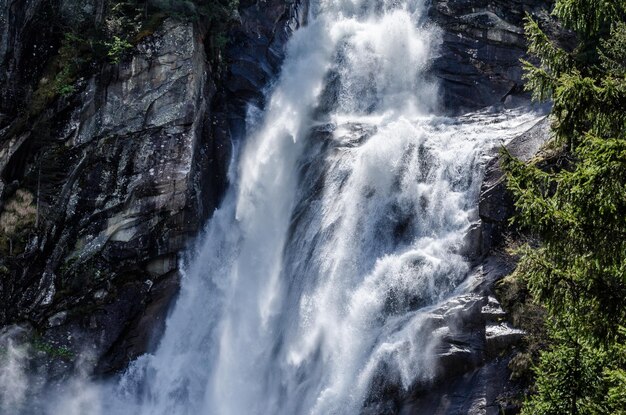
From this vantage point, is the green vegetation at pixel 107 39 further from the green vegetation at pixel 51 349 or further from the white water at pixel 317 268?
the green vegetation at pixel 51 349

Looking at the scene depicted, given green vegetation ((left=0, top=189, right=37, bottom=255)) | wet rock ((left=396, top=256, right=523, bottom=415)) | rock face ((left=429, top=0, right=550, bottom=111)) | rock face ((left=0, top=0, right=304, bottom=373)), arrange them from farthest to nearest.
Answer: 1. rock face ((left=429, top=0, right=550, bottom=111))
2. green vegetation ((left=0, top=189, right=37, bottom=255))
3. rock face ((left=0, top=0, right=304, bottom=373))
4. wet rock ((left=396, top=256, right=523, bottom=415))

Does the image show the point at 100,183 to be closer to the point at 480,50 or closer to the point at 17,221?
the point at 17,221

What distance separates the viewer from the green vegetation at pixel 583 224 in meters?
7.46

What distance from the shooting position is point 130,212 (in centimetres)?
1955

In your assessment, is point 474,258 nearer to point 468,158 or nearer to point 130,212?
point 468,158

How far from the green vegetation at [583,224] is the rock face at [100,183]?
44.5 feet

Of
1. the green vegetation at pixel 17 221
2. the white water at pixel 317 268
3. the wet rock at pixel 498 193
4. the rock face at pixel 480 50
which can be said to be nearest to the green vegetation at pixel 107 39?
the green vegetation at pixel 17 221

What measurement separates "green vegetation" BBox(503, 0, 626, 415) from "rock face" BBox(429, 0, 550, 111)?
1682 cm

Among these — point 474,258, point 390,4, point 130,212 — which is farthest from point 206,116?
point 390,4

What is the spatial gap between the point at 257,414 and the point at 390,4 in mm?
21935

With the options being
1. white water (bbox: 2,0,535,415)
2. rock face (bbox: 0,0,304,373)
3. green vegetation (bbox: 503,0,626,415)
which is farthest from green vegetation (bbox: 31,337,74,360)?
green vegetation (bbox: 503,0,626,415)

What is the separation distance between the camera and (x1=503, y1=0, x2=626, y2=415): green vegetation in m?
7.46

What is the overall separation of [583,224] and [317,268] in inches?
483

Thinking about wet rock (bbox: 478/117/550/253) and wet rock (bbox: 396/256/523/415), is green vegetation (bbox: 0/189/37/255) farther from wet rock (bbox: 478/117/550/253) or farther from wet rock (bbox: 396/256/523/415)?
wet rock (bbox: 478/117/550/253)
